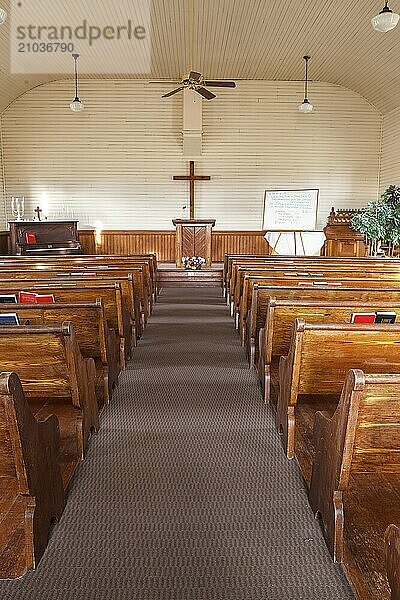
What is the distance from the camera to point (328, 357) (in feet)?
7.84

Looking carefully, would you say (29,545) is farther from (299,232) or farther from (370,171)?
(370,171)

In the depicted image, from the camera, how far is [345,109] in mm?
11766

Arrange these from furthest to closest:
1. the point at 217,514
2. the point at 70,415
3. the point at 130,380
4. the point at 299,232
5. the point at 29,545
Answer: the point at 299,232, the point at 130,380, the point at 70,415, the point at 217,514, the point at 29,545

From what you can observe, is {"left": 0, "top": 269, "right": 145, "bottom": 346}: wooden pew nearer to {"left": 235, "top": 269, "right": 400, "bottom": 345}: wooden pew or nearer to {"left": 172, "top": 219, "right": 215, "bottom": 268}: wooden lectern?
{"left": 235, "top": 269, "right": 400, "bottom": 345}: wooden pew

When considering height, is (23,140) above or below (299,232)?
above

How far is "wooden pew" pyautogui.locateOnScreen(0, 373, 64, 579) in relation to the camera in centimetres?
161

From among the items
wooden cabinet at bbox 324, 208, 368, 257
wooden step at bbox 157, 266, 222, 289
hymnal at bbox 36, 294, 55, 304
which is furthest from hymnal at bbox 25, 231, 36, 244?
hymnal at bbox 36, 294, 55, 304

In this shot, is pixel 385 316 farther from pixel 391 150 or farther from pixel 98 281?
pixel 391 150

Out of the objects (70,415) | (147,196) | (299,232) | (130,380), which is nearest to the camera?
(70,415)

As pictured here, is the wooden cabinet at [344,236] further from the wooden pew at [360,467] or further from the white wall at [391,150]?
the wooden pew at [360,467]

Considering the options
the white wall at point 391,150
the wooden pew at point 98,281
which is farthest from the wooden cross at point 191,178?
the wooden pew at point 98,281

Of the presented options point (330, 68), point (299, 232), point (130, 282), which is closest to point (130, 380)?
point (130, 282)

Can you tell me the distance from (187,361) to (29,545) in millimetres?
2508

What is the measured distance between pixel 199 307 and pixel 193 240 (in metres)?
3.52
